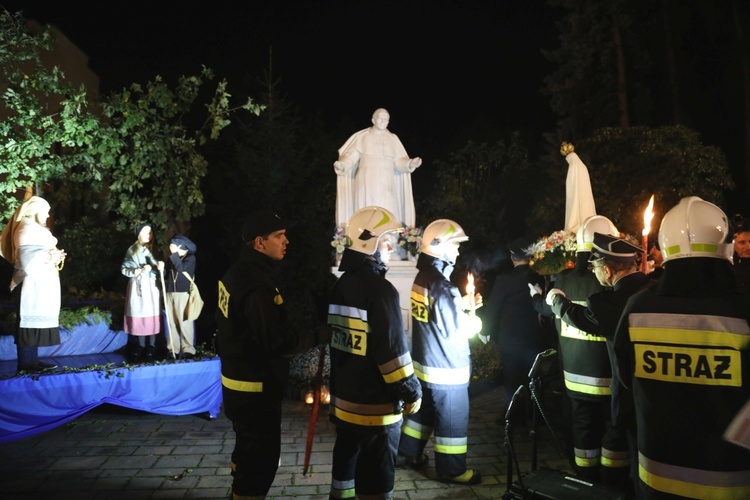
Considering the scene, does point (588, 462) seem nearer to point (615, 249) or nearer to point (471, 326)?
point (471, 326)

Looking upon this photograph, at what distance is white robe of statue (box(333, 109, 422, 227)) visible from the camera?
30.2ft

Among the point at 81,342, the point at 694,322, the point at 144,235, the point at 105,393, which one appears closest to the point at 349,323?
the point at 694,322

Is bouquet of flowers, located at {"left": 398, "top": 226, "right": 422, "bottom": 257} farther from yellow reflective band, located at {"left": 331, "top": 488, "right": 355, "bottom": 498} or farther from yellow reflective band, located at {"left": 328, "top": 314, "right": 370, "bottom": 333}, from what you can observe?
A: yellow reflective band, located at {"left": 331, "top": 488, "right": 355, "bottom": 498}

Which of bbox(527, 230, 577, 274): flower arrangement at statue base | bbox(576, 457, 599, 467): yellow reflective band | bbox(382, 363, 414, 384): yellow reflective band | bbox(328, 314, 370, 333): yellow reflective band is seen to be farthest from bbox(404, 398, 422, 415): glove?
bbox(527, 230, 577, 274): flower arrangement at statue base

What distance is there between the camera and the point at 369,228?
158 inches

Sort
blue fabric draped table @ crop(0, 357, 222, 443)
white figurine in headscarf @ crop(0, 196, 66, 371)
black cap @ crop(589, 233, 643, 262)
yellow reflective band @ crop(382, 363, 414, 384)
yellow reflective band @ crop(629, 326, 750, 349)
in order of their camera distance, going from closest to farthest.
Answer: yellow reflective band @ crop(629, 326, 750, 349), yellow reflective band @ crop(382, 363, 414, 384), black cap @ crop(589, 233, 643, 262), blue fabric draped table @ crop(0, 357, 222, 443), white figurine in headscarf @ crop(0, 196, 66, 371)

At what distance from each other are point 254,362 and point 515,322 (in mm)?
3811

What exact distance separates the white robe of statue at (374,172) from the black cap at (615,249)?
5.33 metres

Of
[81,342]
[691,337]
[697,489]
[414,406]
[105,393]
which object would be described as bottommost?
[105,393]

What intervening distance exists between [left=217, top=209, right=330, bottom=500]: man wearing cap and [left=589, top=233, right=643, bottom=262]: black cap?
232 centimetres

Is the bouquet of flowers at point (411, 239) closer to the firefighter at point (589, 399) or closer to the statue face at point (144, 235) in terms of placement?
the statue face at point (144, 235)

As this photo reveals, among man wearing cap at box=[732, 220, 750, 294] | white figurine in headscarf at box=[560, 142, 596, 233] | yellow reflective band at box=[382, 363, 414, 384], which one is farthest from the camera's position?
white figurine in headscarf at box=[560, 142, 596, 233]

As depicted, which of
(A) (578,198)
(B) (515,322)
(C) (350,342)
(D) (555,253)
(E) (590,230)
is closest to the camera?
(C) (350,342)

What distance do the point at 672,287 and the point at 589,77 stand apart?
2194 centimetres
